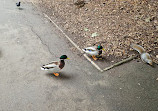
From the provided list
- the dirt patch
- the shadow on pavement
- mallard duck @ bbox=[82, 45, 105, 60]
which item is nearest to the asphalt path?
the shadow on pavement

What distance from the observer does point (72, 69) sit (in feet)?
17.1

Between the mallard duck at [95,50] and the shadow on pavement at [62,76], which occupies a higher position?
the mallard duck at [95,50]

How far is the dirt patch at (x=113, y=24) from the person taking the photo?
598 centimetres

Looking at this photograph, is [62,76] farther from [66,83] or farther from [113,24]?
[113,24]

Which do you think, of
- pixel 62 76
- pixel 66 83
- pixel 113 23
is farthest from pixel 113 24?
pixel 66 83

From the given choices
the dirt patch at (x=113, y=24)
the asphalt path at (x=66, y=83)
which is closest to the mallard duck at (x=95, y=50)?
the asphalt path at (x=66, y=83)

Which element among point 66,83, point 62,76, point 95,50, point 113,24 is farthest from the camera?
point 113,24

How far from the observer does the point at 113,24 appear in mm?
7078

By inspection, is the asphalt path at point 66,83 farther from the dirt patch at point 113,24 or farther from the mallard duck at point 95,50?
the dirt patch at point 113,24

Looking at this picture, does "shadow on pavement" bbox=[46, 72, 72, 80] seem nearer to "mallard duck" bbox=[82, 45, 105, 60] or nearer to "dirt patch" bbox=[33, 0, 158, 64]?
"mallard duck" bbox=[82, 45, 105, 60]

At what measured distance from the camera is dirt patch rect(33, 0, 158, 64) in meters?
5.98

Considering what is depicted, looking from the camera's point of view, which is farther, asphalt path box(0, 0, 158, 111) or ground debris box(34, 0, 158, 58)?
ground debris box(34, 0, 158, 58)

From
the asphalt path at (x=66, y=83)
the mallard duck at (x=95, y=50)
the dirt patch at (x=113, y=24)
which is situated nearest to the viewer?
the asphalt path at (x=66, y=83)

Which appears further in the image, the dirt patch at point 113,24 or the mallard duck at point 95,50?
the dirt patch at point 113,24
